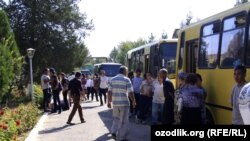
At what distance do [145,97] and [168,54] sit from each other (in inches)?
143

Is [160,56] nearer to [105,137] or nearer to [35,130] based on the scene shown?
[35,130]

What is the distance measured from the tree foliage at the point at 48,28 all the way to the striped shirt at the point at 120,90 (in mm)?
21758

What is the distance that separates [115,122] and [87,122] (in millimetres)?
4227

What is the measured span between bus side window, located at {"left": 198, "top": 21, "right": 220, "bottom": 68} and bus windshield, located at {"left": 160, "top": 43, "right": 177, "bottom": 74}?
698cm

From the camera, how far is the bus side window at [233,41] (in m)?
8.84

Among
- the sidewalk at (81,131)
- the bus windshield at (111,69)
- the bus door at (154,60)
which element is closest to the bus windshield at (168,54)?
the bus door at (154,60)

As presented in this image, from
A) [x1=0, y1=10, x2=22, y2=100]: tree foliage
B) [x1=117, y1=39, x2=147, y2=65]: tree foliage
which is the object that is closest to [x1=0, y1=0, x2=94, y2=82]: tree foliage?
[x1=0, y1=10, x2=22, y2=100]: tree foliage

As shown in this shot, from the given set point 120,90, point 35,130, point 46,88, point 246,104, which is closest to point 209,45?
→ point 120,90

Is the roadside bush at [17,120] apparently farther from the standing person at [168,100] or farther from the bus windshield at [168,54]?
the bus windshield at [168,54]

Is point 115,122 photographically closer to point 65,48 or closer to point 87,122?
point 87,122

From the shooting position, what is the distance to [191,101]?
364 inches

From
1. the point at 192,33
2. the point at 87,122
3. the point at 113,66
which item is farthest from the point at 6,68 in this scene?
the point at 113,66

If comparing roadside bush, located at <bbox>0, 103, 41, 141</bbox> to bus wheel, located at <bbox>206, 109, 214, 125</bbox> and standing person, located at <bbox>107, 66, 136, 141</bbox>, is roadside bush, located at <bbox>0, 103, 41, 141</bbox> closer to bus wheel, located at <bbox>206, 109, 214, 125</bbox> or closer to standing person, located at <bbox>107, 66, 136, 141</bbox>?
standing person, located at <bbox>107, 66, 136, 141</bbox>

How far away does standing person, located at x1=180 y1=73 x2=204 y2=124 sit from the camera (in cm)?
923
